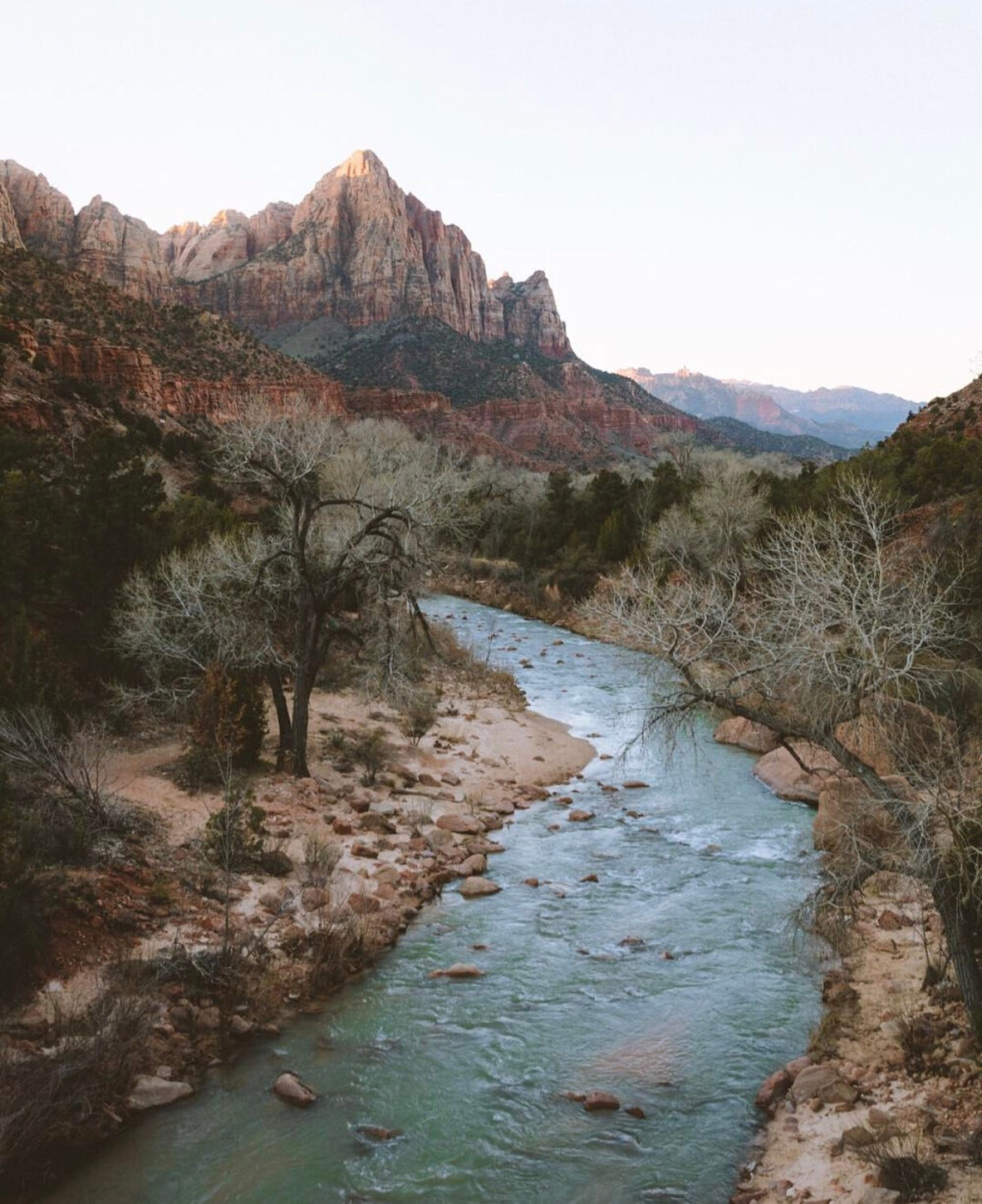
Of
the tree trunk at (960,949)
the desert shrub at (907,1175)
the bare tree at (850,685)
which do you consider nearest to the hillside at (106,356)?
the bare tree at (850,685)

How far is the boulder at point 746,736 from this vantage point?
19.7m

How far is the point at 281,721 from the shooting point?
15375 mm

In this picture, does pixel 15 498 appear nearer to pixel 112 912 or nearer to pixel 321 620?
pixel 321 620

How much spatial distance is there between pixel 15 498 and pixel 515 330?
166 metres

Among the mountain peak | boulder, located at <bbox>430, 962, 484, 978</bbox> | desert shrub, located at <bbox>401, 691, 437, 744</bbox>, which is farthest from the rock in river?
the mountain peak

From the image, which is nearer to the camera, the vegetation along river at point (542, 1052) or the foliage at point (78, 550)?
the vegetation along river at point (542, 1052)

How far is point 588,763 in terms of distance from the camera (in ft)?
62.1

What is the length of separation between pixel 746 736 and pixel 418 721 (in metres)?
8.01

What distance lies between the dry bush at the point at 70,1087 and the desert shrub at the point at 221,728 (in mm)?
5953

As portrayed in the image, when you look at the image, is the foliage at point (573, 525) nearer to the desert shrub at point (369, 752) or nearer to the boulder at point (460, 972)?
the desert shrub at point (369, 752)

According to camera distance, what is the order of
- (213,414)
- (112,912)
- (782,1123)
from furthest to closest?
(213,414)
(112,912)
(782,1123)

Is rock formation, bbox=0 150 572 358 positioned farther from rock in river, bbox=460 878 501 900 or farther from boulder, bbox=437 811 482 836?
rock in river, bbox=460 878 501 900

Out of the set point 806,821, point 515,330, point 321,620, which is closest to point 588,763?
point 806,821

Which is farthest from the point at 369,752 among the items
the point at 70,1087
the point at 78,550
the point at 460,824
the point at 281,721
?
the point at 70,1087
